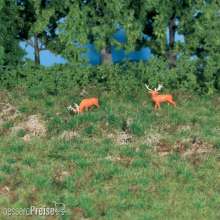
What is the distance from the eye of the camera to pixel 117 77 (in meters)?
34.1

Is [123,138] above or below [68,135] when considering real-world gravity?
below

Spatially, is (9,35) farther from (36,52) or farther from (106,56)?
(106,56)

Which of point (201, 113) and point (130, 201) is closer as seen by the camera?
point (130, 201)

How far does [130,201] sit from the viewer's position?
76.8ft

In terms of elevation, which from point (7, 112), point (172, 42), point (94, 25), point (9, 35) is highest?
point (94, 25)

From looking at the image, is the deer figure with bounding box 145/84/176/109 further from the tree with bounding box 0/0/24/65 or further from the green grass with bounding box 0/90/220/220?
the tree with bounding box 0/0/24/65

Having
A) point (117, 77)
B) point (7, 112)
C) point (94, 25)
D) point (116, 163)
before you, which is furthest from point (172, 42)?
point (116, 163)

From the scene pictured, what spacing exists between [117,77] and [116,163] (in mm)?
8439

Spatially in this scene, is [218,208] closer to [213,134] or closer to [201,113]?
[213,134]

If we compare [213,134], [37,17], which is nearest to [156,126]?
[213,134]

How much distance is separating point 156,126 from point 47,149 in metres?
4.36

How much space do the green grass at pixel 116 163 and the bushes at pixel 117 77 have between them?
1169 mm

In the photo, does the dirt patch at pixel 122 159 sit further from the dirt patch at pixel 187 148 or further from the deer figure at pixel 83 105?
the deer figure at pixel 83 105

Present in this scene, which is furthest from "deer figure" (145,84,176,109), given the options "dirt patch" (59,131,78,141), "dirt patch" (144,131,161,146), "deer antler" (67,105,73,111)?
"dirt patch" (59,131,78,141)
